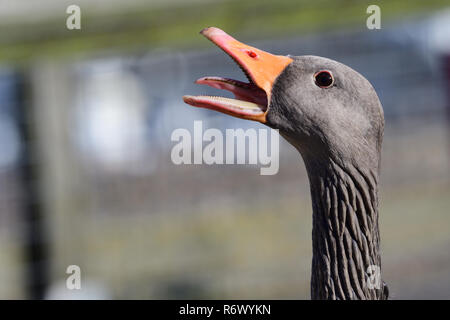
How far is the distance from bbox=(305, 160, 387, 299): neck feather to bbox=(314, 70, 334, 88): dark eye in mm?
72

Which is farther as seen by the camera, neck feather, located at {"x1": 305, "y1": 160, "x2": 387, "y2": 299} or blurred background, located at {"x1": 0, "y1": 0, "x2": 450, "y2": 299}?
blurred background, located at {"x1": 0, "y1": 0, "x2": 450, "y2": 299}

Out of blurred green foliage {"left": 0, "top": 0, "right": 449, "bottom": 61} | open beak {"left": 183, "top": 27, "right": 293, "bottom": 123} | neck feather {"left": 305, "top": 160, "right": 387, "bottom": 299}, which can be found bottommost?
neck feather {"left": 305, "top": 160, "right": 387, "bottom": 299}

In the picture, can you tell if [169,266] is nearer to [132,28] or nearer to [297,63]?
[132,28]

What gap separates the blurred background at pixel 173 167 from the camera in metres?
1.07

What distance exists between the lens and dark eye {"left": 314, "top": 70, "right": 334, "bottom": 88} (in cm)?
54

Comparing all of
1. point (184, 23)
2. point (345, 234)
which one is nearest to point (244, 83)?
point (345, 234)

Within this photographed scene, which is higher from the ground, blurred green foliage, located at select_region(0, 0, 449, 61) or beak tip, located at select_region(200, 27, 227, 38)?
blurred green foliage, located at select_region(0, 0, 449, 61)

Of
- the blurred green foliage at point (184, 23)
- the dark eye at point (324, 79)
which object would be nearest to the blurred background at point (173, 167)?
the blurred green foliage at point (184, 23)

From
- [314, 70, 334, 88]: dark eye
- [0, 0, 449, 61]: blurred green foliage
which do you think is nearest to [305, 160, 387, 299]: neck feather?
[314, 70, 334, 88]: dark eye

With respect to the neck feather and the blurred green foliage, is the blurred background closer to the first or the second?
the blurred green foliage

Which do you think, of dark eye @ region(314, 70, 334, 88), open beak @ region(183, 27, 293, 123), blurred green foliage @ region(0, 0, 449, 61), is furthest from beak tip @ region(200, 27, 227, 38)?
blurred green foliage @ region(0, 0, 449, 61)

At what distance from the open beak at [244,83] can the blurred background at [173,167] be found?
1.43 feet

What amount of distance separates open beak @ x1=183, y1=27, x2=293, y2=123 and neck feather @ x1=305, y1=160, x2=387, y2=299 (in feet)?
0.29

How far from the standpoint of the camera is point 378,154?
558mm
